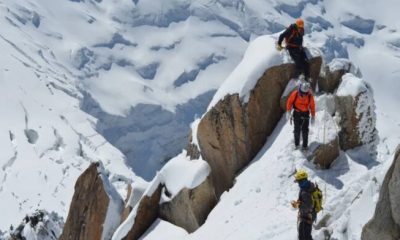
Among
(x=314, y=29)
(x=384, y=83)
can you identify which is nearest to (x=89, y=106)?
(x=314, y=29)

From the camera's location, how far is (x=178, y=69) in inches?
6762

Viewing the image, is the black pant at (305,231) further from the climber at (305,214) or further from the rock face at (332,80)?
the rock face at (332,80)

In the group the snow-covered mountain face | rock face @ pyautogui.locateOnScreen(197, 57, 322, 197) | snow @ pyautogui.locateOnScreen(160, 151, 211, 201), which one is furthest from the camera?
the snow-covered mountain face

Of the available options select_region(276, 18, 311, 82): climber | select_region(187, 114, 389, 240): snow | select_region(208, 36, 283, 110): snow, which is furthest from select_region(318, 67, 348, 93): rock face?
select_region(187, 114, 389, 240): snow

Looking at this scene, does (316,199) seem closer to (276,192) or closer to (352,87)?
(276,192)

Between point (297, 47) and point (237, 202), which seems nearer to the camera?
point (237, 202)

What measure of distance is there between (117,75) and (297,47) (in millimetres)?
147250

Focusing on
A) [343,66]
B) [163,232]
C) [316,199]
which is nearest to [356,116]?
[343,66]

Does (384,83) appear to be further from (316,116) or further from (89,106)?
(316,116)

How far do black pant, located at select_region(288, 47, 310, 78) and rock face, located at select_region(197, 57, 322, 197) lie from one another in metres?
0.19

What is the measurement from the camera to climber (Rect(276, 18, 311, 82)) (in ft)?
71.7

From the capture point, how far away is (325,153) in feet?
62.9

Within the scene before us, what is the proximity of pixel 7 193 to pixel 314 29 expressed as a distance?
104 meters

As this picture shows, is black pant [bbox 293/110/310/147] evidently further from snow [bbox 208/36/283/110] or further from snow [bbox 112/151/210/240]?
snow [bbox 112/151/210/240]
